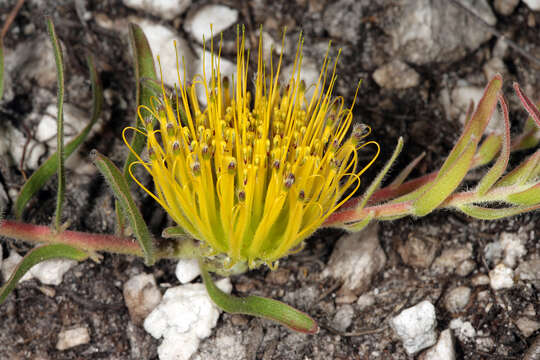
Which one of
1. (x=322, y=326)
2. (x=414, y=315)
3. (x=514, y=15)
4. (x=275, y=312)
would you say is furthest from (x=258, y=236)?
(x=514, y=15)

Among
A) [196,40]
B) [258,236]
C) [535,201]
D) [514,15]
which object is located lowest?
[258,236]

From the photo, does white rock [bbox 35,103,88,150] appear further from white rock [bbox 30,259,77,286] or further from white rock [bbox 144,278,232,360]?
white rock [bbox 144,278,232,360]

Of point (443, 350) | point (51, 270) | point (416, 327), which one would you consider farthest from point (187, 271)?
point (443, 350)

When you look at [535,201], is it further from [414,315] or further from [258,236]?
[258,236]

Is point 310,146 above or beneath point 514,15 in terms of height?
beneath

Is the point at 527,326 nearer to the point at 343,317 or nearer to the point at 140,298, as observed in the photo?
the point at 343,317

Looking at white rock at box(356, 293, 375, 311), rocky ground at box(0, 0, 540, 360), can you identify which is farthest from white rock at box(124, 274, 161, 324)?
white rock at box(356, 293, 375, 311)
